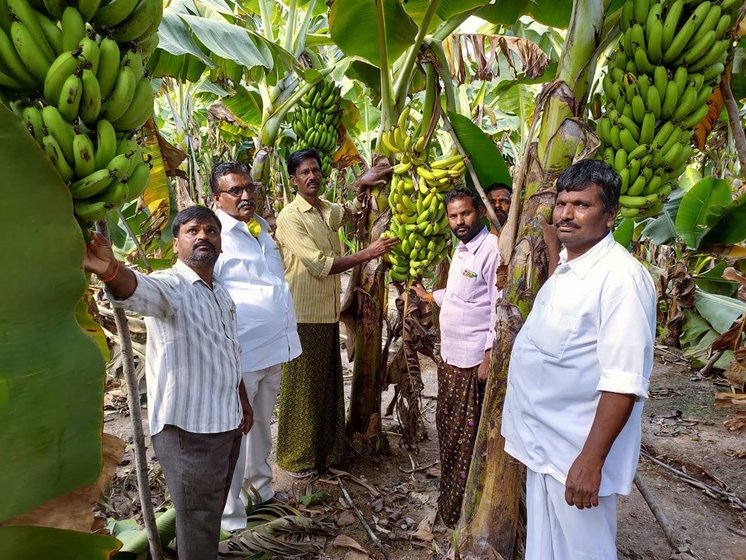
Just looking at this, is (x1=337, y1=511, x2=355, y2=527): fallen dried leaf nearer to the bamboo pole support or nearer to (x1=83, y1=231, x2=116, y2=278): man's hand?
the bamboo pole support

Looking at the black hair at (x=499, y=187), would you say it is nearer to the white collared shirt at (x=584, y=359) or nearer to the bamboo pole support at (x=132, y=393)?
the white collared shirt at (x=584, y=359)

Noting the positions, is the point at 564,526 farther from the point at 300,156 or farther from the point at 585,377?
the point at 300,156

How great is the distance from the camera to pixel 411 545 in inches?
103

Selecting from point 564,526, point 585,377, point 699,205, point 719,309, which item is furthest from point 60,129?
point 719,309

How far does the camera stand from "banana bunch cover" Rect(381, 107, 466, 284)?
2.69 m

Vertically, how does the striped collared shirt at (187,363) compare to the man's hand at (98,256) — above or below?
below

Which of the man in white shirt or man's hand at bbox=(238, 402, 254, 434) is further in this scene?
man's hand at bbox=(238, 402, 254, 434)

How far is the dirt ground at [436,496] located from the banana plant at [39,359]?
1705 mm

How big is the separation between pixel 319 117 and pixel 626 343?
13.4 feet

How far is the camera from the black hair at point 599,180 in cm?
153

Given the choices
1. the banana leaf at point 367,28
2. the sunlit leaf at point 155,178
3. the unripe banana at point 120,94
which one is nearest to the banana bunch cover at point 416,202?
the banana leaf at point 367,28

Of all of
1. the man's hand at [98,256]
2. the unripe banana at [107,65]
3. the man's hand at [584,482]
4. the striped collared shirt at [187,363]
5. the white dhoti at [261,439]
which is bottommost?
the white dhoti at [261,439]

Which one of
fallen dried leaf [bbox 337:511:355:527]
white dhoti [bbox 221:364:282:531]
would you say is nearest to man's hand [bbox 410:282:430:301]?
white dhoti [bbox 221:364:282:531]

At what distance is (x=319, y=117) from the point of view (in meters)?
4.88
